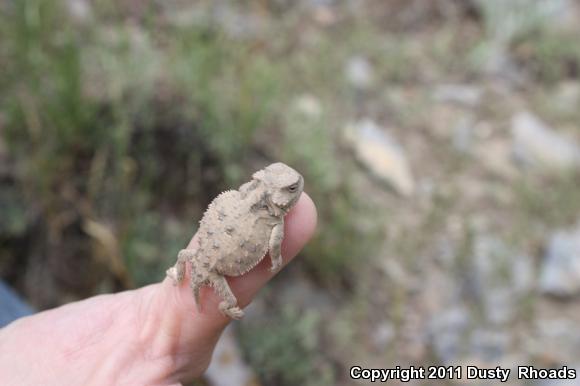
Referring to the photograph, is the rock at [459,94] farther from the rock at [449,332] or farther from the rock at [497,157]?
the rock at [449,332]

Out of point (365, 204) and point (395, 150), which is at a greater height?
point (395, 150)

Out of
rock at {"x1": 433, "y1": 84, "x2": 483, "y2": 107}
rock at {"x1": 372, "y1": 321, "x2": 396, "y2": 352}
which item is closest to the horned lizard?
rock at {"x1": 372, "y1": 321, "x2": 396, "y2": 352}

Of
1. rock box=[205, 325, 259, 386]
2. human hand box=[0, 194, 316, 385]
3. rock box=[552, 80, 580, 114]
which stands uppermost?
rock box=[552, 80, 580, 114]

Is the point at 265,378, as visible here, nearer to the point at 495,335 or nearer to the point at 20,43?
the point at 495,335

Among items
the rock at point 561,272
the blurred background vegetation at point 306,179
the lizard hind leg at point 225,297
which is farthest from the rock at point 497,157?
the lizard hind leg at point 225,297

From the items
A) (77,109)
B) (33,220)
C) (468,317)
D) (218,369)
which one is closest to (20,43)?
(77,109)

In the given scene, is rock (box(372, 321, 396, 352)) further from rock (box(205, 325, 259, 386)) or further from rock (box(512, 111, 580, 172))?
rock (box(512, 111, 580, 172))
